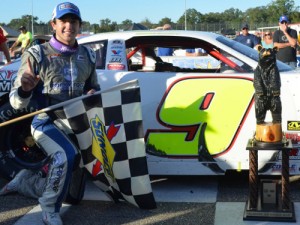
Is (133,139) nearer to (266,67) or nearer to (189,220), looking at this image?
(189,220)

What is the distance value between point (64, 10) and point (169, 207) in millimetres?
1781

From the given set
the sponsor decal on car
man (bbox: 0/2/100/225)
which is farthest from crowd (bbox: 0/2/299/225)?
the sponsor decal on car

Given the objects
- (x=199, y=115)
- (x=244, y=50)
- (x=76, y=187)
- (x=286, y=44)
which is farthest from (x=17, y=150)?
(x=286, y=44)

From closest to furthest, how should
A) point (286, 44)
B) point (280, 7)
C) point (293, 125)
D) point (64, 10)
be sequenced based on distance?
point (64, 10) → point (293, 125) → point (286, 44) → point (280, 7)

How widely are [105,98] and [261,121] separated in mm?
1218

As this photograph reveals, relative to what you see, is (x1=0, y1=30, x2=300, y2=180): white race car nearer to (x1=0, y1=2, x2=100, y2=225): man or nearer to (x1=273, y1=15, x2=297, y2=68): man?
(x1=0, y1=2, x2=100, y2=225): man

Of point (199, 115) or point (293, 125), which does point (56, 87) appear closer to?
point (199, 115)

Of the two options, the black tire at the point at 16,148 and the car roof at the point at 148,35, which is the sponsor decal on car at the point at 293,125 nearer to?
the car roof at the point at 148,35

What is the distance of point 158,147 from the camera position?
4.47m

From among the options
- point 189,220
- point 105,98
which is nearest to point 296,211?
point 189,220

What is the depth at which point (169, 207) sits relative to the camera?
4129 mm

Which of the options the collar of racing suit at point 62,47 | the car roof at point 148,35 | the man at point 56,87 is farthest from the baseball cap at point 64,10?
the car roof at point 148,35

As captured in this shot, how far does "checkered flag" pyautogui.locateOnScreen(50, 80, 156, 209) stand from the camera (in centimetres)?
383

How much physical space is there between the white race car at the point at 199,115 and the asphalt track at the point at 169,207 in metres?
0.22
